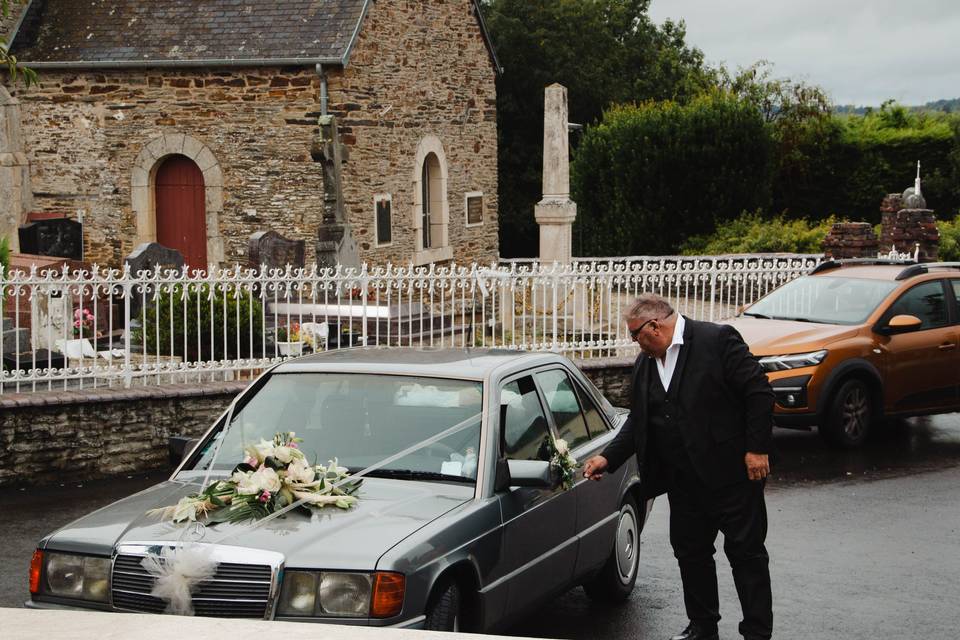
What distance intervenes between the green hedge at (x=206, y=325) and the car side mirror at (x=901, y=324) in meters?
5.93

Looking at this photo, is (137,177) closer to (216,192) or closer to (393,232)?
(216,192)

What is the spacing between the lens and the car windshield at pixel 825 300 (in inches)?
481

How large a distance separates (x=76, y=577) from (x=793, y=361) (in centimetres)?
787

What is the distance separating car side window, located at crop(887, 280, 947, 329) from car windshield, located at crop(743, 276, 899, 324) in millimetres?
170

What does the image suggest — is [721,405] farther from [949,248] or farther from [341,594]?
[949,248]

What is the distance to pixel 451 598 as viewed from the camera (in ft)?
16.9

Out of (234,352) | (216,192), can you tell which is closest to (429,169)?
(216,192)

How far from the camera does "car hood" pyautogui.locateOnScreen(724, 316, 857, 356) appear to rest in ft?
38.1

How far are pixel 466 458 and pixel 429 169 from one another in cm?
1995

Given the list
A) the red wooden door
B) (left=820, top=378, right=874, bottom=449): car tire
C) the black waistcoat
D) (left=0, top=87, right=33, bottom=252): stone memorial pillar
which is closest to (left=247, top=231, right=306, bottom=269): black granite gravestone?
the red wooden door

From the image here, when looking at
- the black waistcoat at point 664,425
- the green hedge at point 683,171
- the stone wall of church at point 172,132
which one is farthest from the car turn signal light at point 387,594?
the green hedge at point 683,171

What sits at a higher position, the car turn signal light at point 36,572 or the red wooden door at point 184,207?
the red wooden door at point 184,207

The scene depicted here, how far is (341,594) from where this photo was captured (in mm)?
4805

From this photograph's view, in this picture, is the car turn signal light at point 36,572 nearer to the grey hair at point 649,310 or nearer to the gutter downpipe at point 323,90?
the grey hair at point 649,310
